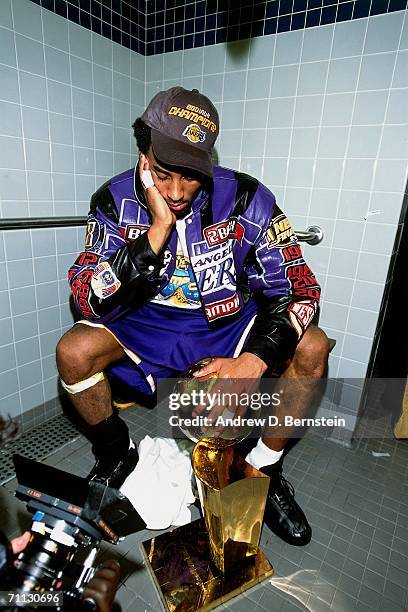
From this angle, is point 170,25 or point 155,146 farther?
point 170,25

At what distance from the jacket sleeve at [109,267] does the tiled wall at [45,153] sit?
0.38m

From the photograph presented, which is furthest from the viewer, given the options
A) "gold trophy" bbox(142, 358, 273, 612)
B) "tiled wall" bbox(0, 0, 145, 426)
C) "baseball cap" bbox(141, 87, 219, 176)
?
"tiled wall" bbox(0, 0, 145, 426)

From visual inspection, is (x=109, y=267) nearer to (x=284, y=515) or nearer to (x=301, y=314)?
(x=301, y=314)

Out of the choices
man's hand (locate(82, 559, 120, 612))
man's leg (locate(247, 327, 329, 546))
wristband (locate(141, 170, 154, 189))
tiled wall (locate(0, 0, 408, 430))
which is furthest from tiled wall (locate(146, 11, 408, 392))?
man's hand (locate(82, 559, 120, 612))

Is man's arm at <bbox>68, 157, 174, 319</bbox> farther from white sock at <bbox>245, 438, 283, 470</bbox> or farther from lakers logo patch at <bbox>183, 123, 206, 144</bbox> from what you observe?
white sock at <bbox>245, 438, 283, 470</bbox>

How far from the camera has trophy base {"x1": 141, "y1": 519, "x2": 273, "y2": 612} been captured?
99 centimetres

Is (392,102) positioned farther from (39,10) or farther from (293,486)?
(293,486)

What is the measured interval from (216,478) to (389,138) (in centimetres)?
138

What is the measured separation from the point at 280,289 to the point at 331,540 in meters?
0.83

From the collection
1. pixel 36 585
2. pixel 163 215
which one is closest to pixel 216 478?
pixel 36 585

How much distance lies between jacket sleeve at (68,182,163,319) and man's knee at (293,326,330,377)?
1.76ft

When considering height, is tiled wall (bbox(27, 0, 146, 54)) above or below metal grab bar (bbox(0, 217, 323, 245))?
above

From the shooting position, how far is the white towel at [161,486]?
4.07ft

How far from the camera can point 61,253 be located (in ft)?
5.60
